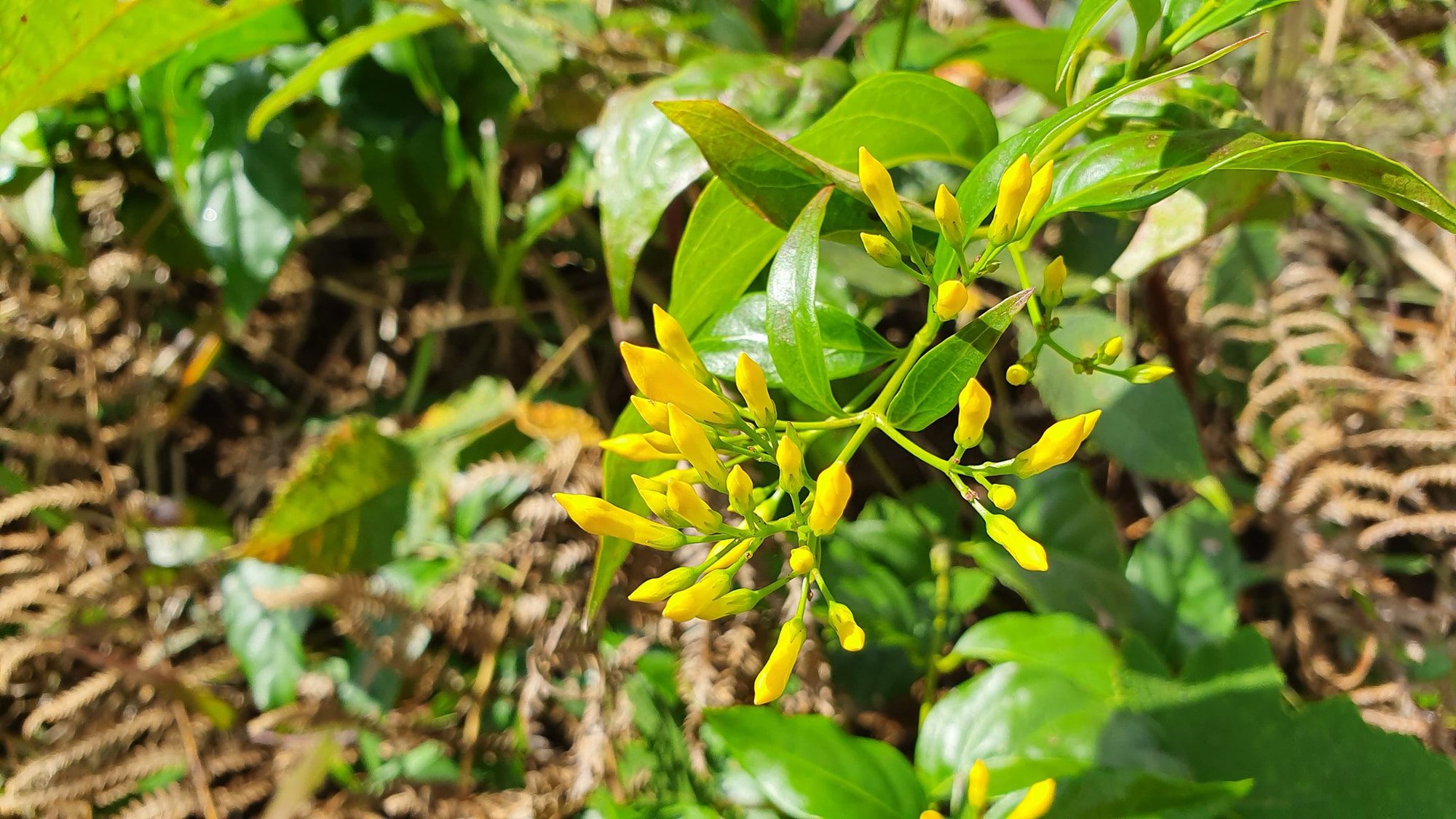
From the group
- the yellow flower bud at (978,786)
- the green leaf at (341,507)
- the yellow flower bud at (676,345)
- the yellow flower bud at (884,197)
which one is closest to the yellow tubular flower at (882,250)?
Result: the yellow flower bud at (884,197)

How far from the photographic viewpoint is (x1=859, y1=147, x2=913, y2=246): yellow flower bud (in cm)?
46

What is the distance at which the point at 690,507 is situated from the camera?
469 mm

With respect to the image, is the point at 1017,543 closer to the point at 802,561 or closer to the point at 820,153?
the point at 802,561

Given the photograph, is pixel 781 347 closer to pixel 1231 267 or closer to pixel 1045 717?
pixel 1045 717

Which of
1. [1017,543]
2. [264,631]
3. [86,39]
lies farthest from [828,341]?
[264,631]

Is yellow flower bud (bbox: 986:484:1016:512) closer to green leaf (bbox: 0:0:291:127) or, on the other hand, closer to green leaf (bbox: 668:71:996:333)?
green leaf (bbox: 668:71:996:333)

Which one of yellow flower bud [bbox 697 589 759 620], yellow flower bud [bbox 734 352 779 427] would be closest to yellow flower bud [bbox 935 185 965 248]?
yellow flower bud [bbox 734 352 779 427]

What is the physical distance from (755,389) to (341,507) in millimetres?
687

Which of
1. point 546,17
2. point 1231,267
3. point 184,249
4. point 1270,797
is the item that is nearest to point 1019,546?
point 1270,797

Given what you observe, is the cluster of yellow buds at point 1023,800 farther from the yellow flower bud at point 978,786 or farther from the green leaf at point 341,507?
the green leaf at point 341,507

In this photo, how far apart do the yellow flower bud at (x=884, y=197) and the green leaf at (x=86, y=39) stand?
0.66 meters

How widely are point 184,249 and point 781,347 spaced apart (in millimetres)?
1039

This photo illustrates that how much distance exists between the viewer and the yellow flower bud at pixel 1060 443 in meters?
0.45

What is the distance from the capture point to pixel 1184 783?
580 mm
